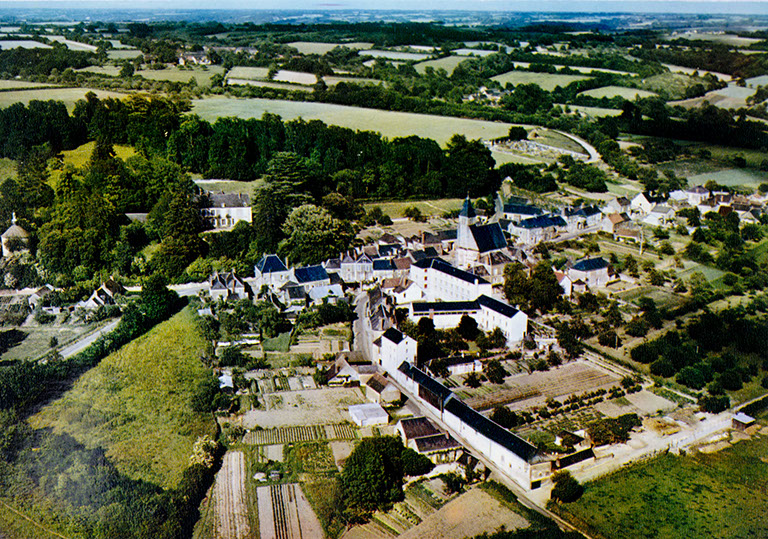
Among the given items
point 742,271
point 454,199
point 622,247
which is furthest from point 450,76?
point 742,271

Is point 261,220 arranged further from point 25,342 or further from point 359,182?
point 25,342

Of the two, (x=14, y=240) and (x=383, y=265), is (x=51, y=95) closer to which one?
(x=14, y=240)

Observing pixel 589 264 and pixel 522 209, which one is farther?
pixel 522 209

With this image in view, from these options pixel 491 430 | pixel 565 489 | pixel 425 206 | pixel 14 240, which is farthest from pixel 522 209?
pixel 14 240

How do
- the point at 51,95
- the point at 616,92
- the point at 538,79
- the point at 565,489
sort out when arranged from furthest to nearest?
the point at 538,79 → the point at 616,92 → the point at 51,95 → the point at 565,489

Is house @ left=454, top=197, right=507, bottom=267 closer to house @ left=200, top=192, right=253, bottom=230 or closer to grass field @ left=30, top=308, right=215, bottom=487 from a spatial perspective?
house @ left=200, top=192, right=253, bottom=230

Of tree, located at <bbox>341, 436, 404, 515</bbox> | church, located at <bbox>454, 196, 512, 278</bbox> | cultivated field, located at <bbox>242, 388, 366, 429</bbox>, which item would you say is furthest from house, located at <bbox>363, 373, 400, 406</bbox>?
church, located at <bbox>454, 196, 512, 278</bbox>

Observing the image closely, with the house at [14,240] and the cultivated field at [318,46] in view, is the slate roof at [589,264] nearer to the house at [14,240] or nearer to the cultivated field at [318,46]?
the house at [14,240]
